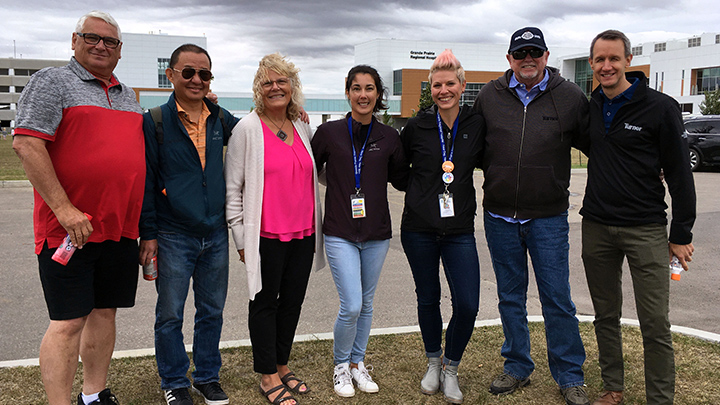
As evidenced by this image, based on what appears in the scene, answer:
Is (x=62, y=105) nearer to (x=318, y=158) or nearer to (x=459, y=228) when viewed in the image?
(x=318, y=158)

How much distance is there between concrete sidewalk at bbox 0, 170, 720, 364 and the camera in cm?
499

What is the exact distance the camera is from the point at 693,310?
575 cm

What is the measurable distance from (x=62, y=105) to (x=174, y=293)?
132 centimetres

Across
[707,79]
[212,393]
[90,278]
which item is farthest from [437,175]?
[707,79]

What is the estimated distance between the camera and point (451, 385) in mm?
3812

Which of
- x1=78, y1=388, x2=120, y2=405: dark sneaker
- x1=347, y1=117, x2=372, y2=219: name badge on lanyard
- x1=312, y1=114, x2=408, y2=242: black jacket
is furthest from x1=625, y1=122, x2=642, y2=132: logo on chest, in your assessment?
x1=78, y1=388, x2=120, y2=405: dark sneaker

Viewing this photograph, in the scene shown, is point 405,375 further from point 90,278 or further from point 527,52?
point 527,52

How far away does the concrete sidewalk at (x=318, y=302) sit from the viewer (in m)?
4.99

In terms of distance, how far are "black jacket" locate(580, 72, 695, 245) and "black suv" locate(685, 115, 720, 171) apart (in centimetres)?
1949

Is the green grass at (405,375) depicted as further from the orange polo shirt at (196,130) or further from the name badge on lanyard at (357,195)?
the orange polo shirt at (196,130)

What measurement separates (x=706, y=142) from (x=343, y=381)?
69.6 feet

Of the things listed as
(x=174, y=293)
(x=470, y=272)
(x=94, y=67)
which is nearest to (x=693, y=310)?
(x=470, y=272)

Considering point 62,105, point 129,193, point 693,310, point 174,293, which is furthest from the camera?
point 693,310

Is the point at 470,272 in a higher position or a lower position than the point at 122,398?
higher
